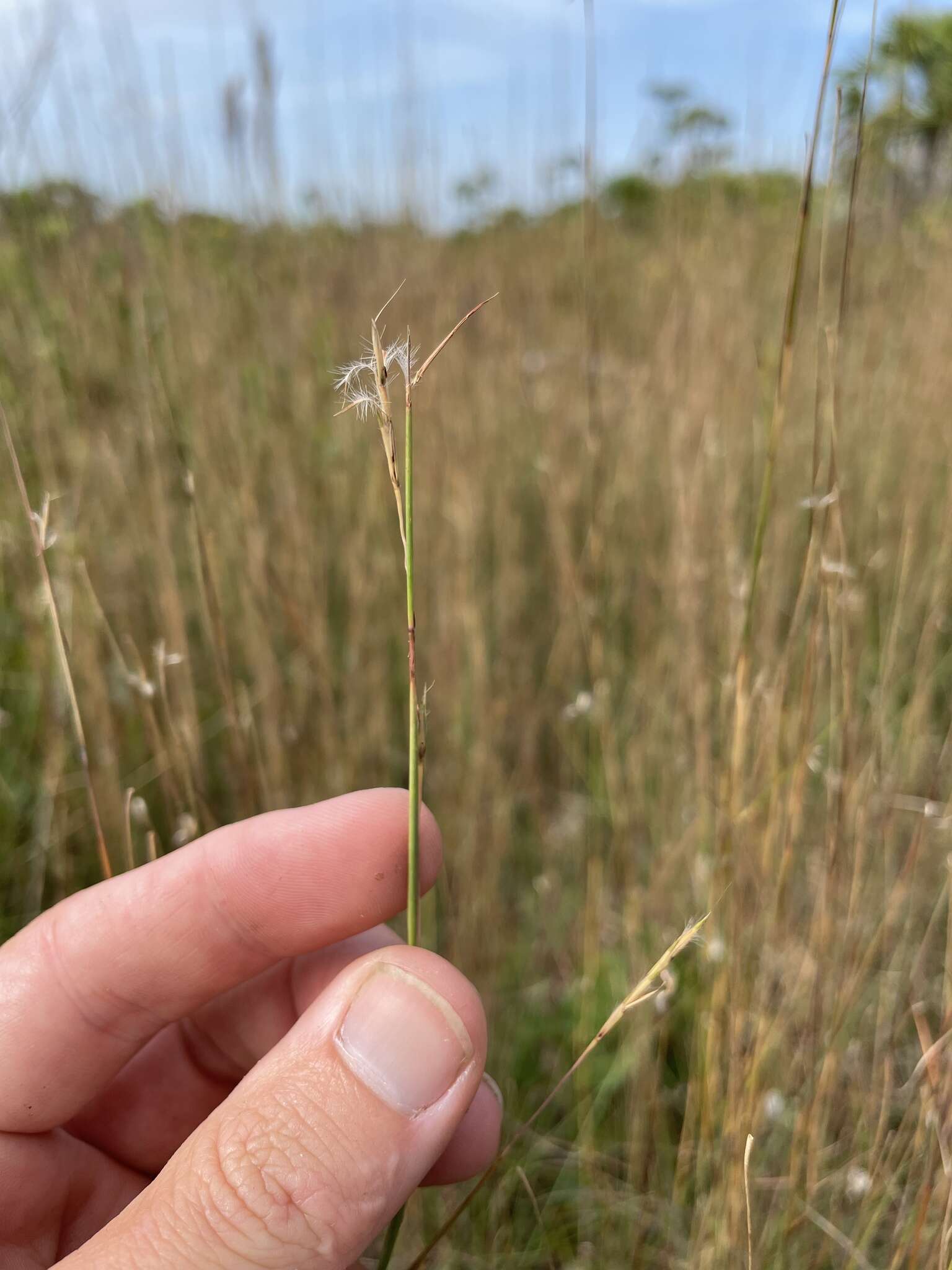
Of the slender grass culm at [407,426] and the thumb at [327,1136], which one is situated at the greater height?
the slender grass culm at [407,426]

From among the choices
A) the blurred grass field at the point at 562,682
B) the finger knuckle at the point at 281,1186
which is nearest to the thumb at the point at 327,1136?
the finger knuckle at the point at 281,1186

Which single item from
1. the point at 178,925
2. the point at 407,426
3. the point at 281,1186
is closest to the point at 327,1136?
the point at 281,1186

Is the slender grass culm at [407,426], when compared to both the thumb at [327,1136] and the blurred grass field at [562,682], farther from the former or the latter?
the blurred grass field at [562,682]

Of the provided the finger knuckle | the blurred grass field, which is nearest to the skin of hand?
the finger knuckle

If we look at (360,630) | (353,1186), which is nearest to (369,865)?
(353,1186)

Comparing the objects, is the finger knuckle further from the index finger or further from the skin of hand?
the index finger

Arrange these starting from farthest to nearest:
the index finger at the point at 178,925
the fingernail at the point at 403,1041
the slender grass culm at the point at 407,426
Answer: the index finger at the point at 178,925, the fingernail at the point at 403,1041, the slender grass culm at the point at 407,426

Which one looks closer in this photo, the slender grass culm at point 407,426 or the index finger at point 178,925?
the slender grass culm at point 407,426

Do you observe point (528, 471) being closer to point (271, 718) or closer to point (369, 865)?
point (271, 718)

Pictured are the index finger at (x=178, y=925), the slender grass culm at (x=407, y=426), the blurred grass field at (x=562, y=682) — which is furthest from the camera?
the blurred grass field at (x=562, y=682)
